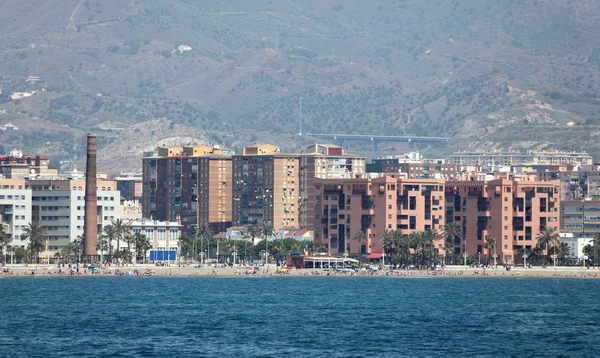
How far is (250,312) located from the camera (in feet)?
593

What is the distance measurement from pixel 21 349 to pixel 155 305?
54057 mm

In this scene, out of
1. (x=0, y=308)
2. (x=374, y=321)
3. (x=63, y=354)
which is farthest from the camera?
(x=0, y=308)

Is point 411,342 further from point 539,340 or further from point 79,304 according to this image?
point 79,304

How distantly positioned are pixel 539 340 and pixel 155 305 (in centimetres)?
5802

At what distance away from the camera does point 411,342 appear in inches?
5787

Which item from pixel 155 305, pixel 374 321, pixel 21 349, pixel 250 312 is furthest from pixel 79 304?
pixel 21 349

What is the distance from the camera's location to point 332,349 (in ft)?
458

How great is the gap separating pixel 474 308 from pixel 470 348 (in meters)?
47.7

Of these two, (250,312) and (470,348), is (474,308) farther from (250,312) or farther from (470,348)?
(470,348)

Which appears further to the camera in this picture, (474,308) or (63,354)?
(474,308)

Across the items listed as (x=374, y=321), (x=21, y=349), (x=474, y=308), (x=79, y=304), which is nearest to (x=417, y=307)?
(x=474, y=308)

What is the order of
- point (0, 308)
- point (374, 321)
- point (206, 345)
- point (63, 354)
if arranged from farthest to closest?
point (0, 308)
point (374, 321)
point (206, 345)
point (63, 354)

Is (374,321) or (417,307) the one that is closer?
(374,321)

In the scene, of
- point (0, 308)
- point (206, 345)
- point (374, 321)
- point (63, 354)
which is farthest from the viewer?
point (0, 308)
